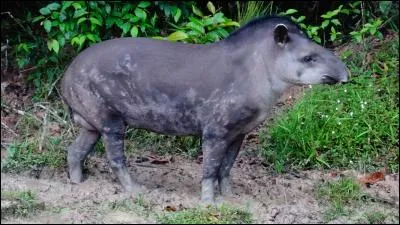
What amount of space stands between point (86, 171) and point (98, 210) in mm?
1130

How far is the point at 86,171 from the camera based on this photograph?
7102 millimetres

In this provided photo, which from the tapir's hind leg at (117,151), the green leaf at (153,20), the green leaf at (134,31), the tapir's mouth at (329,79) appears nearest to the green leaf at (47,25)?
the green leaf at (134,31)

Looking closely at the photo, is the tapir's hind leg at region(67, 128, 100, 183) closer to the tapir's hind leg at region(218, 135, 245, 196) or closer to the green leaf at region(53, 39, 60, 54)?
the tapir's hind leg at region(218, 135, 245, 196)

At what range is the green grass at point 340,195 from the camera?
637 centimetres

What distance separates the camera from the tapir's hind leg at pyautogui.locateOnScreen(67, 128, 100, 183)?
6719 millimetres

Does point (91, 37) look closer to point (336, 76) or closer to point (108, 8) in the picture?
point (108, 8)

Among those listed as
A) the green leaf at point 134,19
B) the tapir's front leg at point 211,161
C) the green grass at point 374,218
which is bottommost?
the green grass at point 374,218

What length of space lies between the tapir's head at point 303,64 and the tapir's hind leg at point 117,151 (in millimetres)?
1374

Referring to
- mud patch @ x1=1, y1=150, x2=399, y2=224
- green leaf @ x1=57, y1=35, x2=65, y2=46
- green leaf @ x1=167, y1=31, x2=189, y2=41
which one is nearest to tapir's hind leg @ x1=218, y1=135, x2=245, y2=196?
mud patch @ x1=1, y1=150, x2=399, y2=224

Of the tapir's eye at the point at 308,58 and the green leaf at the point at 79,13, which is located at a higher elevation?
the tapir's eye at the point at 308,58

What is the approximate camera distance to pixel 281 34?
6.05 meters

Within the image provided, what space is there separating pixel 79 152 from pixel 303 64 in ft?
6.76

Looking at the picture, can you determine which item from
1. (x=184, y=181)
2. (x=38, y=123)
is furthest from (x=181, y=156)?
(x=38, y=123)

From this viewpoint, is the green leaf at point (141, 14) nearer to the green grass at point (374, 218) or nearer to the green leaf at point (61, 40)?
the green leaf at point (61, 40)
